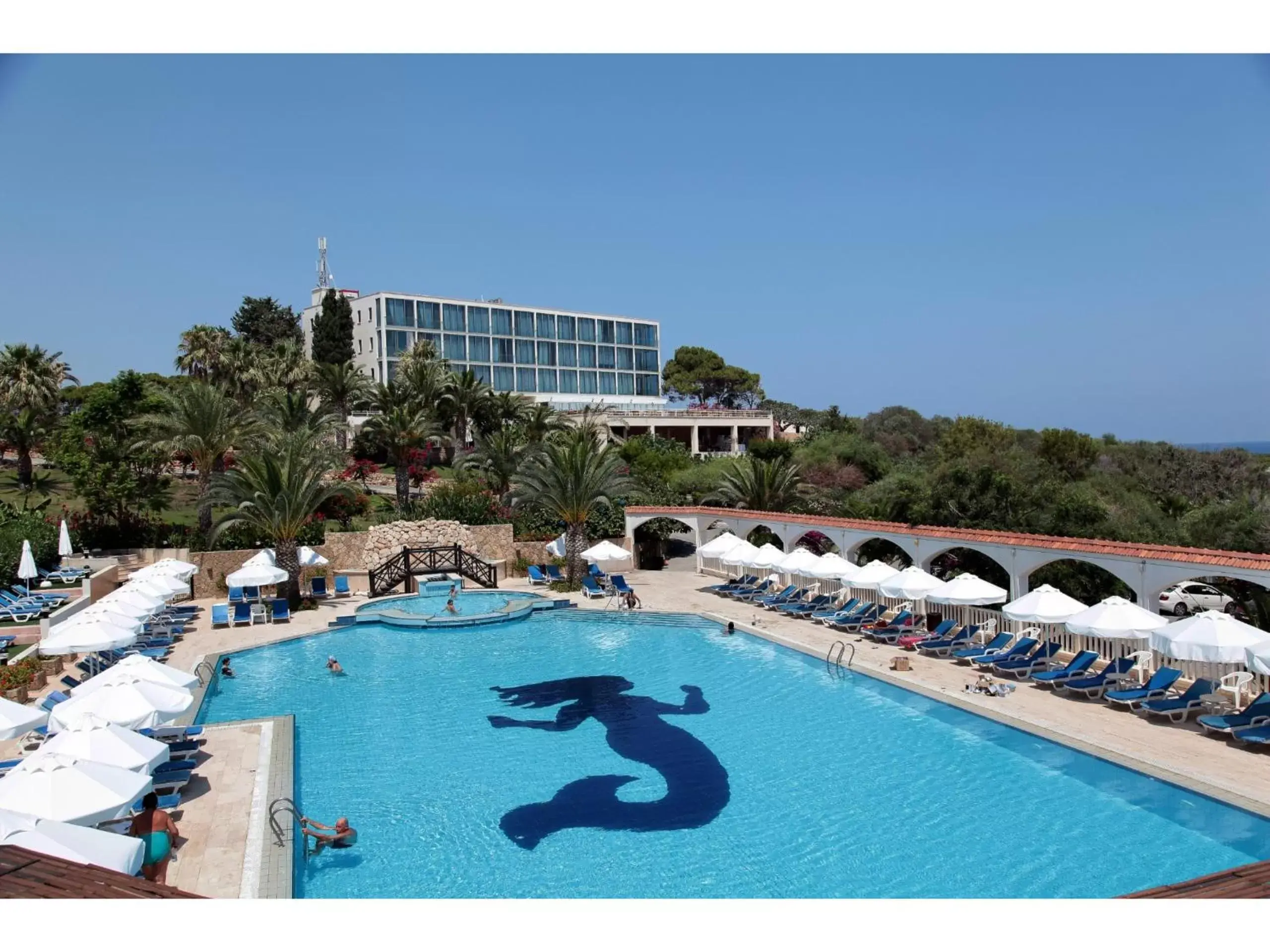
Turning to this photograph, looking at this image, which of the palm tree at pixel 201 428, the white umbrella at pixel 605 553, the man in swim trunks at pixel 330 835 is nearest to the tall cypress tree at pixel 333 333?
the palm tree at pixel 201 428

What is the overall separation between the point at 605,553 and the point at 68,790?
20.0m

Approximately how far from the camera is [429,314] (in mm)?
74062

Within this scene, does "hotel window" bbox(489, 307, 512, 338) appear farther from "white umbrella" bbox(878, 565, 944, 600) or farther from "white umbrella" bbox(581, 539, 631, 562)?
"white umbrella" bbox(878, 565, 944, 600)

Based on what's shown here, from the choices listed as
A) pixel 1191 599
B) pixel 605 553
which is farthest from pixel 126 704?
pixel 1191 599

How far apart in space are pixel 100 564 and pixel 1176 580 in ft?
95.9

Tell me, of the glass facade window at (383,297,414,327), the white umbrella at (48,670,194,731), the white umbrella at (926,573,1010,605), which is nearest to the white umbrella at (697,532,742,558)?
the white umbrella at (926,573,1010,605)

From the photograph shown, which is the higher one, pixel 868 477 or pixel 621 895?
pixel 868 477

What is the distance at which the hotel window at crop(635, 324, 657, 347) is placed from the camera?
296 feet

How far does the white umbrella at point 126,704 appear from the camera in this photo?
11.7 meters

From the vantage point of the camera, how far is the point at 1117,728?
13.6 m

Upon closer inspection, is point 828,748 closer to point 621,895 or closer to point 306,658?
point 621,895

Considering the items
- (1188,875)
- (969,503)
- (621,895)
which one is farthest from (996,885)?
(969,503)

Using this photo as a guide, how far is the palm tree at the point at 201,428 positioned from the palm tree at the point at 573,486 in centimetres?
990

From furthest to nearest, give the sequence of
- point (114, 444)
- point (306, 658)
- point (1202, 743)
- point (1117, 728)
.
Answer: point (114, 444), point (306, 658), point (1117, 728), point (1202, 743)
